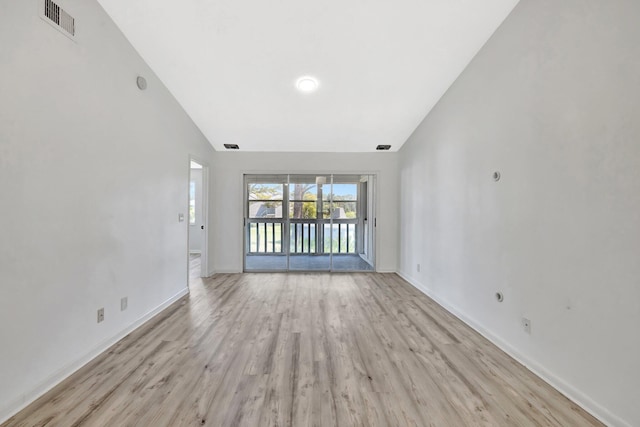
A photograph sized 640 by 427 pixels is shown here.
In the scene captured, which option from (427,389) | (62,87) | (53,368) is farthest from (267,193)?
(427,389)

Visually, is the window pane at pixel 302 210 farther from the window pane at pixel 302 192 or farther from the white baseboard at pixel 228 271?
the white baseboard at pixel 228 271

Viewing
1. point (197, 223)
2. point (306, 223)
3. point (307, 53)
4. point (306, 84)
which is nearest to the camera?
point (307, 53)

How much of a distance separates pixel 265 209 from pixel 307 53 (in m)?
3.08

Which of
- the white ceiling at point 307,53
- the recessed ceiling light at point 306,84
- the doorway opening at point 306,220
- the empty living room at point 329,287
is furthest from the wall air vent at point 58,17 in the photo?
the doorway opening at point 306,220

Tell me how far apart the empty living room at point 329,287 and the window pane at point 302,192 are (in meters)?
1.41

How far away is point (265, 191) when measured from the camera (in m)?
5.15

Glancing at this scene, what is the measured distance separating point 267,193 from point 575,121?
4.41 m

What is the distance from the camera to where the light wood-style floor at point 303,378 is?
4.94ft

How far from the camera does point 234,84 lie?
321 centimetres

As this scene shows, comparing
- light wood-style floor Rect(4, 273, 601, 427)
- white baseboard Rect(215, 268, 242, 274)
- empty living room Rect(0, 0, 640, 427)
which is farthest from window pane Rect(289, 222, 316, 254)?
light wood-style floor Rect(4, 273, 601, 427)

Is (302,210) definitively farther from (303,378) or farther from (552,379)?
(552,379)

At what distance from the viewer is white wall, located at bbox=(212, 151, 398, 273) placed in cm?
484

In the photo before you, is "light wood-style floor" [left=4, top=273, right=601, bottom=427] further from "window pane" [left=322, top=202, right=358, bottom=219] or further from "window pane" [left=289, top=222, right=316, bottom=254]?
"window pane" [left=289, top=222, right=316, bottom=254]

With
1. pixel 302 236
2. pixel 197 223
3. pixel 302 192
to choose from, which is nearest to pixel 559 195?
pixel 302 192
